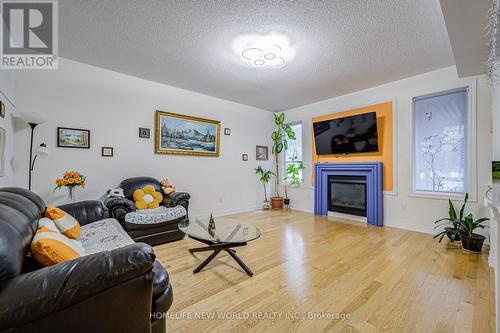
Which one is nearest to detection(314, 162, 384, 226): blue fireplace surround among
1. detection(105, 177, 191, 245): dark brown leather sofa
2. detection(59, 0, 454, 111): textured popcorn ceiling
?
detection(59, 0, 454, 111): textured popcorn ceiling

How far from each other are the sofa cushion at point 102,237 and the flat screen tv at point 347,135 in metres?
4.11

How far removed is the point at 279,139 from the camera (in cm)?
592

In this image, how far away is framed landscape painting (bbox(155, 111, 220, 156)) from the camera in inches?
158

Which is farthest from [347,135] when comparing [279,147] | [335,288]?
[335,288]

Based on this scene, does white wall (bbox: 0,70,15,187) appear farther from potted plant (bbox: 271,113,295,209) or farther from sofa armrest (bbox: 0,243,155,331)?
potted plant (bbox: 271,113,295,209)

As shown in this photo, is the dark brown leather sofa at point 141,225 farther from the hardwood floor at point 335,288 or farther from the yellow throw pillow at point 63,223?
the yellow throw pillow at point 63,223

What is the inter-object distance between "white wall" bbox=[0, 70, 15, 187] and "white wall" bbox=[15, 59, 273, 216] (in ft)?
0.31

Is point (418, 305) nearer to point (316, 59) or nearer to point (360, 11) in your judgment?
point (360, 11)

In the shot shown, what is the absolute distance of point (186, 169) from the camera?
4.36 meters

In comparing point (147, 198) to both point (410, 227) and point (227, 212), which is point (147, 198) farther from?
point (410, 227)

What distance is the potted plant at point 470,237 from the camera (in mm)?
2670

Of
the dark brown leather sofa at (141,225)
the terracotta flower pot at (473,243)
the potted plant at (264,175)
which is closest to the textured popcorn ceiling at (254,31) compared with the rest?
the dark brown leather sofa at (141,225)

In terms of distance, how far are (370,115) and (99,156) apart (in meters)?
4.74

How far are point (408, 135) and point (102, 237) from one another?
183 inches
